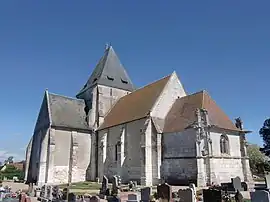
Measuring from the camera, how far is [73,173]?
28.4 meters

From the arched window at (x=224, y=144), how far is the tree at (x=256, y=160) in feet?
71.9

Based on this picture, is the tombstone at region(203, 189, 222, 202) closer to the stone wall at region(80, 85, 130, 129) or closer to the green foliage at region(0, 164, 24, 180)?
the stone wall at region(80, 85, 130, 129)

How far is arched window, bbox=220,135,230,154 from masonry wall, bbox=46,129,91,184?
15746 mm

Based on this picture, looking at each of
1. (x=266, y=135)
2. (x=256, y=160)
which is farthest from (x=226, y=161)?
(x=266, y=135)

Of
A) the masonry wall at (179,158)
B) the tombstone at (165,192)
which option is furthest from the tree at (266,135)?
the tombstone at (165,192)

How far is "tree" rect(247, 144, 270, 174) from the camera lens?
43.2 meters

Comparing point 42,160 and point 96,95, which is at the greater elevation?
point 96,95

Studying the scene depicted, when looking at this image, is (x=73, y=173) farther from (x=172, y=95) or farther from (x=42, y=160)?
(x=172, y=95)

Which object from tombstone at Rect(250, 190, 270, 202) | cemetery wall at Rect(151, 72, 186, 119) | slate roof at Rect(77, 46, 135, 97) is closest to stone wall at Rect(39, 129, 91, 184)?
slate roof at Rect(77, 46, 135, 97)

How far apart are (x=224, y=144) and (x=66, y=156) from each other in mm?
17210

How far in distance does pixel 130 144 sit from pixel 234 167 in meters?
10.1

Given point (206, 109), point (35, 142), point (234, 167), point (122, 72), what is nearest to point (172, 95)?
point (206, 109)

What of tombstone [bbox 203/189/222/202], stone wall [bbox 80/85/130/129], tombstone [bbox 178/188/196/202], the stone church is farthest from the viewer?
stone wall [bbox 80/85/130/129]

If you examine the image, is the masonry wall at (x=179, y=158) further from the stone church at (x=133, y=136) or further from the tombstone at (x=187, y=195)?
the tombstone at (x=187, y=195)
